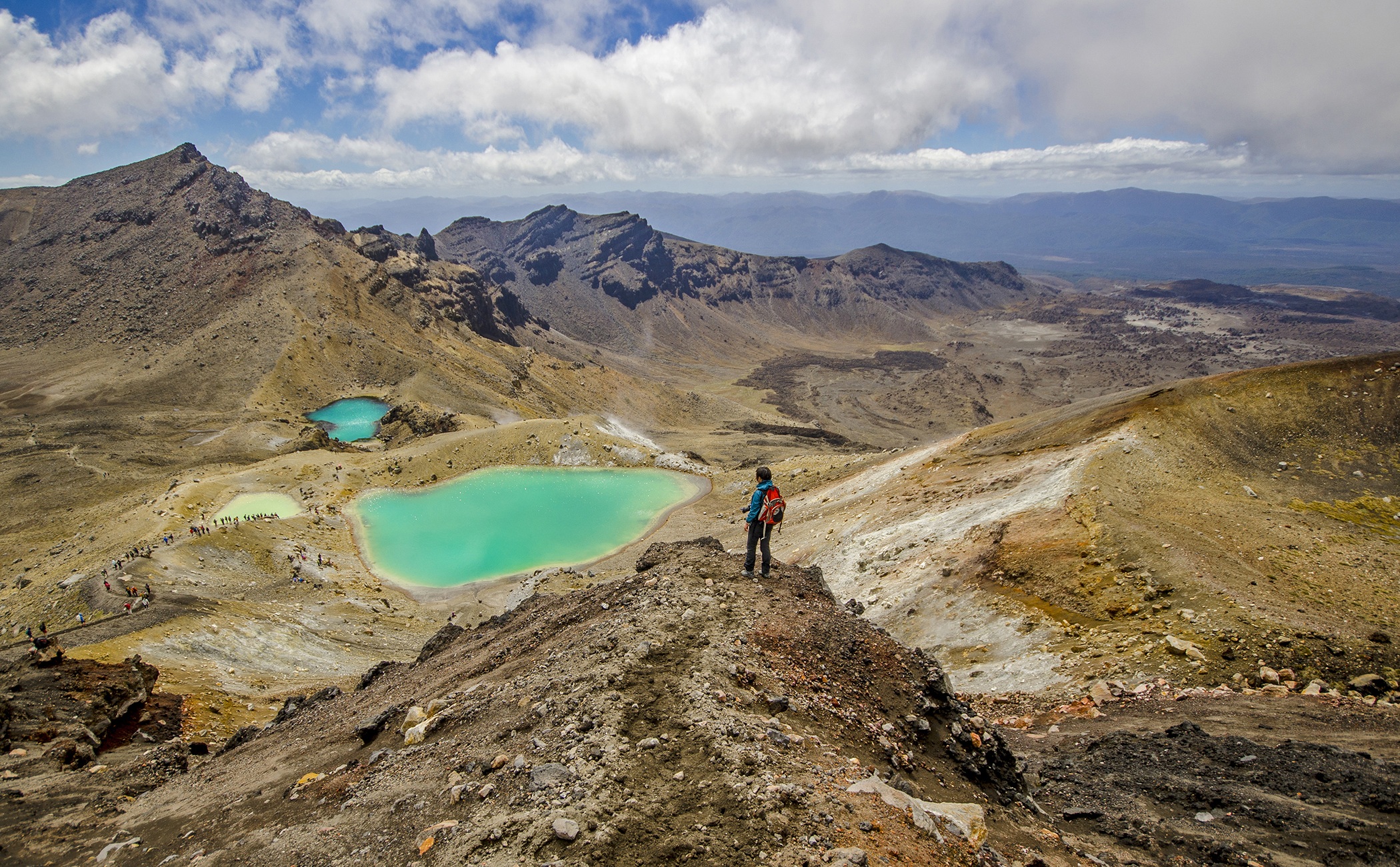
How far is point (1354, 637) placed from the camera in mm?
13789

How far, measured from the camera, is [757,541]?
546 inches

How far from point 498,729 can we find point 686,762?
3477 millimetres

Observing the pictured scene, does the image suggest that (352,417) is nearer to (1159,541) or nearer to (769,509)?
(769,509)

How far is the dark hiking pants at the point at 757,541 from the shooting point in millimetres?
13453

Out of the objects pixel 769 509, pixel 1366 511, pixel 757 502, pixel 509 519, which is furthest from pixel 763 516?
pixel 509 519

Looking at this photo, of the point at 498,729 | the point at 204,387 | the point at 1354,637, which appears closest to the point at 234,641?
the point at 498,729

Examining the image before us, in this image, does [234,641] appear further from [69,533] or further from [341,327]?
[341,327]

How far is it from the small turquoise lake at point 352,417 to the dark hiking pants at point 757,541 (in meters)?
67.0

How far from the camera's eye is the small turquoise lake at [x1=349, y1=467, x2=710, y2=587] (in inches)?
1475

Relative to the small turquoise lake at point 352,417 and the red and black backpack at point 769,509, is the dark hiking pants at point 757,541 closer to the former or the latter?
the red and black backpack at point 769,509

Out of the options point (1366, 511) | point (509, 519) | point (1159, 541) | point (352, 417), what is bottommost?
point (509, 519)

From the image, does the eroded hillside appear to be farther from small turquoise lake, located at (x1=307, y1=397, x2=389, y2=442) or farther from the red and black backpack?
small turquoise lake, located at (x1=307, y1=397, x2=389, y2=442)

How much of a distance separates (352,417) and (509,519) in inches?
1767

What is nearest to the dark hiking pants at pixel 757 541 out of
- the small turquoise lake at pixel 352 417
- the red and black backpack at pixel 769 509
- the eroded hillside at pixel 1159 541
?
the red and black backpack at pixel 769 509
